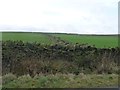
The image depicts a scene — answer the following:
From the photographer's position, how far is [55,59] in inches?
694

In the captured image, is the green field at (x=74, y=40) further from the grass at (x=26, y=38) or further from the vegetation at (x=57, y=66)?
the vegetation at (x=57, y=66)

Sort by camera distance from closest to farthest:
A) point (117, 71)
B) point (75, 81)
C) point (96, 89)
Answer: point (96, 89) → point (75, 81) → point (117, 71)

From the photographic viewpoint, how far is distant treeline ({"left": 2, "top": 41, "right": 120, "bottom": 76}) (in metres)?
14.7

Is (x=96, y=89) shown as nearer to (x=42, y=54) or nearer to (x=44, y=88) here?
(x=44, y=88)

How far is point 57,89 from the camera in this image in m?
9.23

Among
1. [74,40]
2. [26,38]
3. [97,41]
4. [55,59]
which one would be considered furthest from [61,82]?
[97,41]

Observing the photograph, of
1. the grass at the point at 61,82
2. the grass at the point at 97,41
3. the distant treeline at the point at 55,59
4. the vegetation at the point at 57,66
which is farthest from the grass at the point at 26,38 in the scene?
the grass at the point at 61,82

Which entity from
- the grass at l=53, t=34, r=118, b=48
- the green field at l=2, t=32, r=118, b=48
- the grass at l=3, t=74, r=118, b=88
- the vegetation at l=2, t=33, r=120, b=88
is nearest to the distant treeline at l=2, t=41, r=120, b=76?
the vegetation at l=2, t=33, r=120, b=88

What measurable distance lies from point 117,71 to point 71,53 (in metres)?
5.09

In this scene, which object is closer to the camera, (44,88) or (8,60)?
(44,88)

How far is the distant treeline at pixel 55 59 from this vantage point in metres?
14.7

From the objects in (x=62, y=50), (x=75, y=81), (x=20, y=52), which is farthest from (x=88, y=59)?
(x=75, y=81)

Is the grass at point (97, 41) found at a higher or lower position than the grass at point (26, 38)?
lower

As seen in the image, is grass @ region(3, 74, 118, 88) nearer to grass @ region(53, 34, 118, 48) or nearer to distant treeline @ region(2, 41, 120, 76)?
distant treeline @ region(2, 41, 120, 76)
